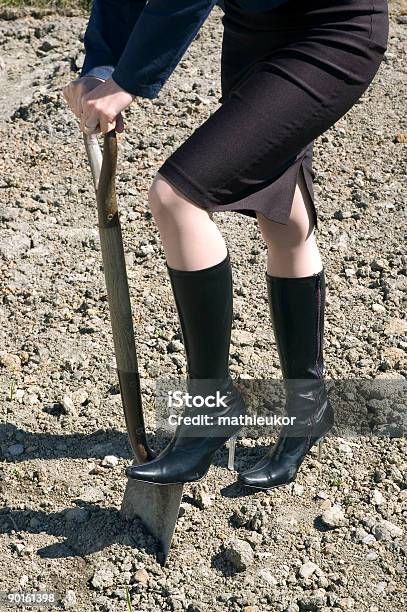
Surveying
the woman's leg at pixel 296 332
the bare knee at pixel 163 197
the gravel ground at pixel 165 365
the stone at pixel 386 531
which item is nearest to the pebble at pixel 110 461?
the gravel ground at pixel 165 365

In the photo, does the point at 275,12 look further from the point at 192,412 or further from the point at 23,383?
the point at 23,383

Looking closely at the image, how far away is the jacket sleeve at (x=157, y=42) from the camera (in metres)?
2.31

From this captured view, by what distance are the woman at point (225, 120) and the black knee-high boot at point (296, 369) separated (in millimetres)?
111

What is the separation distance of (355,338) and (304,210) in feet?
3.27

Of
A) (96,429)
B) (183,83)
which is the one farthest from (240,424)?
(183,83)

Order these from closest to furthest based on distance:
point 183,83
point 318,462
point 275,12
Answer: point 275,12, point 318,462, point 183,83

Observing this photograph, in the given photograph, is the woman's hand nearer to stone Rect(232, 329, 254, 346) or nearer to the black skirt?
the black skirt

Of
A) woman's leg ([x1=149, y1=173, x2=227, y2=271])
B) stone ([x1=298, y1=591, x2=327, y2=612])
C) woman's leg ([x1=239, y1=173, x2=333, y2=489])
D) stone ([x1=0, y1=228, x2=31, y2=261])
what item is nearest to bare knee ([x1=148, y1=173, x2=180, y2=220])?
woman's leg ([x1=149, y1=173, x2=227, y2=271])

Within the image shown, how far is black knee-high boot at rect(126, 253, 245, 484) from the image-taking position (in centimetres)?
261

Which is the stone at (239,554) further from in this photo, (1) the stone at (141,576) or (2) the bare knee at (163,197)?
(2) the bare knee at (163,197)

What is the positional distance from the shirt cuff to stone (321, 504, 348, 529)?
4.21 feet

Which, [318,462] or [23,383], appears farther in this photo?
[23,383]

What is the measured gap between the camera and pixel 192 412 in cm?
274

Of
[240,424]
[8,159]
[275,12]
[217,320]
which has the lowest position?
[8,159]
